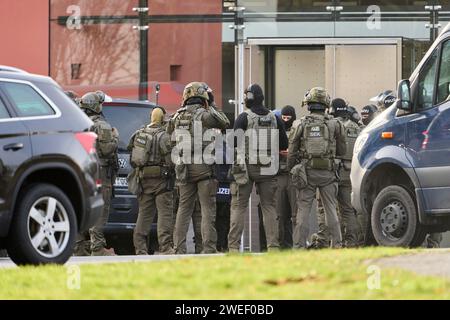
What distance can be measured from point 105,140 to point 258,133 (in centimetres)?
214

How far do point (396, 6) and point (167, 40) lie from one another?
4021 millimetres

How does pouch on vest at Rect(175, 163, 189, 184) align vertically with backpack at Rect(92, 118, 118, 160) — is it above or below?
below

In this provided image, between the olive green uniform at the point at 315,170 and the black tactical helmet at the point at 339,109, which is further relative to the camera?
the black tactical helmet at the point at 339,109

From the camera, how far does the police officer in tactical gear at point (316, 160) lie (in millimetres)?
17750

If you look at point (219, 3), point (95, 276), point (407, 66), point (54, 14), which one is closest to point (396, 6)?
point (407, 66)

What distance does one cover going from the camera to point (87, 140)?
12.9m

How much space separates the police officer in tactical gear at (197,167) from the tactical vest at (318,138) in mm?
966

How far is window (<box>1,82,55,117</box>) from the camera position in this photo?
12484mm

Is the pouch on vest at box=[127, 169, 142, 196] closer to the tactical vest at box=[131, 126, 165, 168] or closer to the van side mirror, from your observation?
the tactical vest at box=[131, 126, 165, 168]

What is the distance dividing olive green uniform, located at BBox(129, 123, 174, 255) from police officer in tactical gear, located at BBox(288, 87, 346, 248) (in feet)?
5.05

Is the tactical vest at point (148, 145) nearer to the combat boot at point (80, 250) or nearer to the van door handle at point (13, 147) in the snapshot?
the combat boot at point (80, 250)

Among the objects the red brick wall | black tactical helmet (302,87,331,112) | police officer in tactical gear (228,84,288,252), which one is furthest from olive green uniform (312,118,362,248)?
the red brick wall

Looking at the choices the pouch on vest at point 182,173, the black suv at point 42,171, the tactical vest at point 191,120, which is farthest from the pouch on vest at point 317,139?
the black suv at point 42,171
